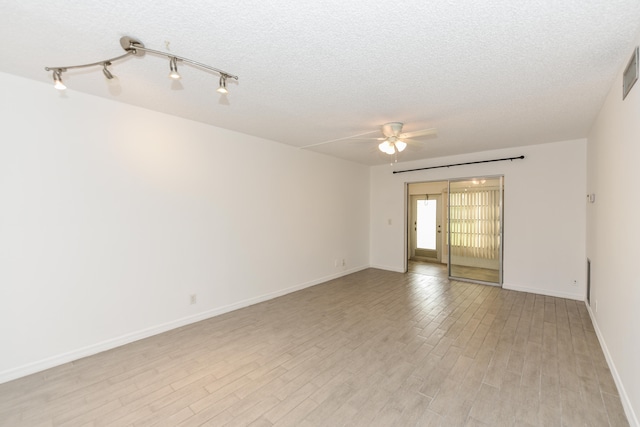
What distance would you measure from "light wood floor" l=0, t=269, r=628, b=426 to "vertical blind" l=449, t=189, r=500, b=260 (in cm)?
224

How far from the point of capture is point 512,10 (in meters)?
1.51

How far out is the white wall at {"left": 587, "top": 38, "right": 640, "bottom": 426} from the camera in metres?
1.85

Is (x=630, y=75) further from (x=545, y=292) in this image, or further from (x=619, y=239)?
(x=545, y=292)

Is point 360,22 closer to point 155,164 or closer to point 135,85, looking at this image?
point 135,85

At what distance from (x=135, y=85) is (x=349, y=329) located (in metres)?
3.44

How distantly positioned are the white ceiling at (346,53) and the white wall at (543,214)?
4.61 ft

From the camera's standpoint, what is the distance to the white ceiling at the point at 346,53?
1538mm

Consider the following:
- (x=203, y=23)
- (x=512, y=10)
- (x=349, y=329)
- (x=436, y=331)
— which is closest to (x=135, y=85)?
(x=203, y=23)

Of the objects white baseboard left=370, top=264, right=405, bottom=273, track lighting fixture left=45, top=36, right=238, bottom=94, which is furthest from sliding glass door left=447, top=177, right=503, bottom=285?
track lighting fixture left=45, top=36, right=238, bottom=94

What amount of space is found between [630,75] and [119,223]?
4.62m

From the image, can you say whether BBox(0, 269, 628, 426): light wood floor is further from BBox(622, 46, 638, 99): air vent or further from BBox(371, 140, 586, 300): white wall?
BBox(622, 46, 638, 99): air vent

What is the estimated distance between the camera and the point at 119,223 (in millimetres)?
2920

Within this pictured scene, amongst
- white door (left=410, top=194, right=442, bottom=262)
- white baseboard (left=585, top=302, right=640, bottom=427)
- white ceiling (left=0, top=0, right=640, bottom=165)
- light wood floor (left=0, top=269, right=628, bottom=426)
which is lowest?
light wood floor (left=0, top=269, right=628, bottom=426)

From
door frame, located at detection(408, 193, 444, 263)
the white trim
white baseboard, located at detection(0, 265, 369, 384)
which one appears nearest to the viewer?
white baseboard, located at detection(0, 265, 369, 384)
